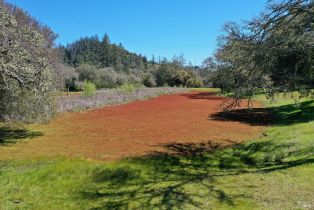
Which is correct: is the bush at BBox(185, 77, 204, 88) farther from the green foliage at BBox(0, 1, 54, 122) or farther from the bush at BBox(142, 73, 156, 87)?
the green foliage at BBox(0, 1, 54, 122)

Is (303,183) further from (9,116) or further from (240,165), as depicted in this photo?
(9,116)

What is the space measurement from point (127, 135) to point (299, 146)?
8.89 metres

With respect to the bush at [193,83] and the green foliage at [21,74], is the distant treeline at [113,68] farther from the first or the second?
the green foliage at [21,74]

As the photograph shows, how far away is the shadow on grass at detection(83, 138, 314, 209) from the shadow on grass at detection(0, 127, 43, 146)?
6.86 m

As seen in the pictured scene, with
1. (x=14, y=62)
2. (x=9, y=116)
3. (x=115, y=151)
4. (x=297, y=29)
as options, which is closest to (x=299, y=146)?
(x=297, y=29)

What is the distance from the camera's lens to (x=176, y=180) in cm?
1075

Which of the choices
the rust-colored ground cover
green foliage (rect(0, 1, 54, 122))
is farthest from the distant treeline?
green foliage (rect(0, 1, 54, 122))

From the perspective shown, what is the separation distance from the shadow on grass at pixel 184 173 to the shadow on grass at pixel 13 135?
686cm

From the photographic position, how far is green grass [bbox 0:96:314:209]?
890 cm

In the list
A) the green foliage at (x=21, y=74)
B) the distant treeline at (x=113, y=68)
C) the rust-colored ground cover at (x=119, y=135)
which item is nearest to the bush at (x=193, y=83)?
the distant treeline at (x=113, y=68)

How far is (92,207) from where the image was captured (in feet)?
28.6

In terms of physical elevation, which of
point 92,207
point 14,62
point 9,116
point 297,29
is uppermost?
point 297,29

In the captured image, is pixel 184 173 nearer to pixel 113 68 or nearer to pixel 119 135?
pixel 119 135

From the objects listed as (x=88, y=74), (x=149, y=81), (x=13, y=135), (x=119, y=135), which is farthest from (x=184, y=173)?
(x=149, y=81)
